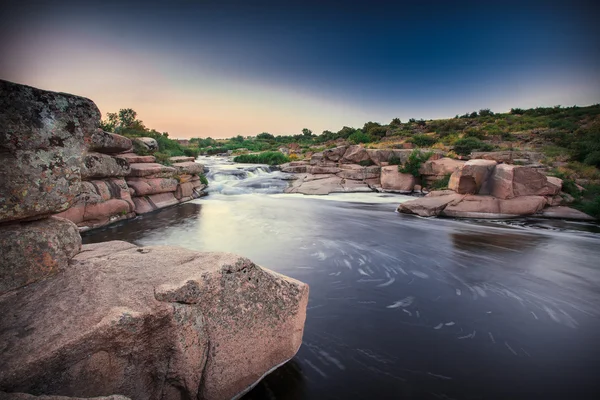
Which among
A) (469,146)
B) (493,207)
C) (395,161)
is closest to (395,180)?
(395,161)

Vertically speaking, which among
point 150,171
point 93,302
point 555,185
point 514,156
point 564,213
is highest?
point 93,302

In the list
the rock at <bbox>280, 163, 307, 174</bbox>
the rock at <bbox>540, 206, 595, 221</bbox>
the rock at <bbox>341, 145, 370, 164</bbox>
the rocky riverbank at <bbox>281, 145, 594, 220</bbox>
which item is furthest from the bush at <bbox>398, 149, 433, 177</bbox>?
the rock at <bbox>280, 163, 307, 174</bbox>

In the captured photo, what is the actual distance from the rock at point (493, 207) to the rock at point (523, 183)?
286 millimetres

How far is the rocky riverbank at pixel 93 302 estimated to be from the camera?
1.88m

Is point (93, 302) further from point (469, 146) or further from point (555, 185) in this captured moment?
point (469, 146)

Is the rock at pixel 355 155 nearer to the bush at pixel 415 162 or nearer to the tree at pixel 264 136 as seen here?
the bush at pixel 415 162

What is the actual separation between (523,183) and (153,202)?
1652 centimetres

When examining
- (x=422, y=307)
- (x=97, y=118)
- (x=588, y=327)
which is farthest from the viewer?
(x=422, y=307)

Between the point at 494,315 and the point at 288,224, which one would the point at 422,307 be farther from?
the point at 288,224

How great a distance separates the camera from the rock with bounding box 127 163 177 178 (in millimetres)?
12805

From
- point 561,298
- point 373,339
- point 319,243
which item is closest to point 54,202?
point 373,339

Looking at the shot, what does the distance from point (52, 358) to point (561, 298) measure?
764cm

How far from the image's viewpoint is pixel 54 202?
2365 mm

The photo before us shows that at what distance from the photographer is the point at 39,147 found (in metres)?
2.27
